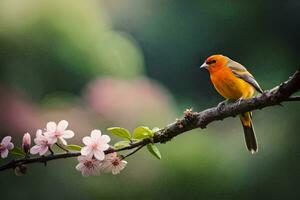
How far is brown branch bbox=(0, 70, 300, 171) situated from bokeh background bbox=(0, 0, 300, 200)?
6.49 feet

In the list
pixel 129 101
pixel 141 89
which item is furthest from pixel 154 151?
pixel 141 89

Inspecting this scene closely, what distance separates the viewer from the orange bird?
1.21 meters

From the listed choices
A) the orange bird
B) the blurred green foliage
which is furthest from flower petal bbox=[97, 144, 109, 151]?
the blurred green foliage

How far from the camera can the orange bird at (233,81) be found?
3.98 feet

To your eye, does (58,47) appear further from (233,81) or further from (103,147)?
(103,147)

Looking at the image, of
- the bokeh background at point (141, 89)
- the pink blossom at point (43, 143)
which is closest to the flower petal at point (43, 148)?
the pink blossom at point (43, 143)

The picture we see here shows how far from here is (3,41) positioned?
330 centimetres

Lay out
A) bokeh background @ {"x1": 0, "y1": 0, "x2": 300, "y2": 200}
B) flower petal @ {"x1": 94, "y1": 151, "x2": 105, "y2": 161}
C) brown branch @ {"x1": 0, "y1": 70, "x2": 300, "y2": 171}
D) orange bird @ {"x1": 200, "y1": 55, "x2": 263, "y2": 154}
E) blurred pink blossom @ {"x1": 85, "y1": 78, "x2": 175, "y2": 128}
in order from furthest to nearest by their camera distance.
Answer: bokeh background @ {"x1": 0, "y1": 0, "x2": 300, "y2": 200} → blurred pink blossom @ {"x1": 85, "y1": 78, "x2": 175, "y2": 128} → orange bird @ {"x1": 200, "y1": 55, "x2": 263, "y2": 154} → flower petal @ {"x1": 94, "y1": 151, "x2": 105, "y2": 161} → brown branch @ {"x1": 0, "y1": 70, "x2": 300, "y2": 171}

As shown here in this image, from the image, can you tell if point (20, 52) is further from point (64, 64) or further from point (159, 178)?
point (159, 178)

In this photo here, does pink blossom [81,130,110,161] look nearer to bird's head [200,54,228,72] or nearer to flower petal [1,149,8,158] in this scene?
flower petal [1,149,8,158]

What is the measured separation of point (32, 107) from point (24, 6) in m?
0.52

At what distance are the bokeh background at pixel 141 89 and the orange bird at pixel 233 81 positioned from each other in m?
1.70

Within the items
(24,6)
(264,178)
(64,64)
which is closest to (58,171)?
(64,64)

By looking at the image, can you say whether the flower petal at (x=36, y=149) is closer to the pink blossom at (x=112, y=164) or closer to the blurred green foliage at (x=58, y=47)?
the pink blossom at (x=112, y=164)
